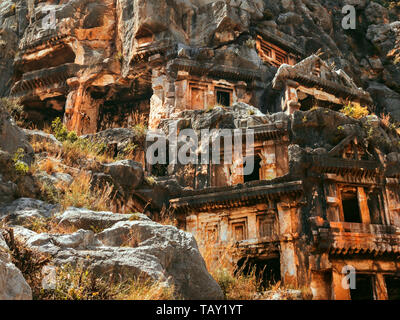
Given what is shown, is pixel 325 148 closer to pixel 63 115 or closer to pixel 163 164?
pixel 163 164

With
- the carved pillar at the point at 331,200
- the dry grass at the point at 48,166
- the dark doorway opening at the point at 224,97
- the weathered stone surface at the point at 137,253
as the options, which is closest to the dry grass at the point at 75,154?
the dry grass at the point at 48,166

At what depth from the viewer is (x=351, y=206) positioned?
62.0ft

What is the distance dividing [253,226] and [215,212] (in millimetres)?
1474

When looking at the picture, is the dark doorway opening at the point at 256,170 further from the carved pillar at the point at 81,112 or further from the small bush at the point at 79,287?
the small bush at the point at 79,287

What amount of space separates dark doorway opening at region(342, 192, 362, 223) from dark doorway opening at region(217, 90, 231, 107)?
8559 millimetres

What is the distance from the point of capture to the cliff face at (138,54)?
79.3 ft

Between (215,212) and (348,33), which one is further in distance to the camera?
(348,33)

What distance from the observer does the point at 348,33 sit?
105 feet

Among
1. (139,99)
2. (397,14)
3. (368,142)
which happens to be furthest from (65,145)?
(397,14)

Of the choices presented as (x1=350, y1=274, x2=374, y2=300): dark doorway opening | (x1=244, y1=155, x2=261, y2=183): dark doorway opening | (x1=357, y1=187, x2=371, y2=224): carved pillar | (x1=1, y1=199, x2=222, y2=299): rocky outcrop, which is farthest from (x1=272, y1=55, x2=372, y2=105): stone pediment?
(x1=1, y1=199, x2=222, y2=299): rocky outcrop

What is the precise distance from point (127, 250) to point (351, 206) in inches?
596

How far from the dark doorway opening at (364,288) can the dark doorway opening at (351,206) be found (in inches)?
96.9

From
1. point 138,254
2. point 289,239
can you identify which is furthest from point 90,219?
point 289,239

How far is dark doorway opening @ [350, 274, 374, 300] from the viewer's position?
16.2m
